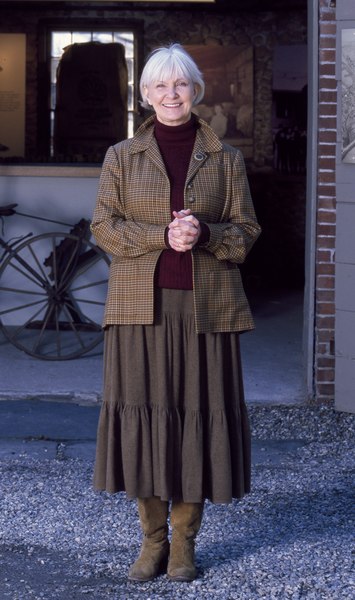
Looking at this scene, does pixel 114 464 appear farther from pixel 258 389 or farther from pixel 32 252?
pixel 32 252

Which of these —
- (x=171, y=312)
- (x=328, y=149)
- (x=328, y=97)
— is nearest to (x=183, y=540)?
(x=171, y=312)

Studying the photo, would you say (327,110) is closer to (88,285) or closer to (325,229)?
(325,229)

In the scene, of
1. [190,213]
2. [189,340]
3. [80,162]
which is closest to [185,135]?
[190,213]

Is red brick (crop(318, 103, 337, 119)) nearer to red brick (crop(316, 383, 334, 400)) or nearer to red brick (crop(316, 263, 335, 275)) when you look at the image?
red brick (crop(316, 263, 335, 275))

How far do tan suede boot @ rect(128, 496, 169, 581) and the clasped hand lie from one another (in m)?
0.89

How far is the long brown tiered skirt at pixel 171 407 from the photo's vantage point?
3.97 metres

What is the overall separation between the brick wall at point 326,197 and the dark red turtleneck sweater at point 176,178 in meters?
2.62

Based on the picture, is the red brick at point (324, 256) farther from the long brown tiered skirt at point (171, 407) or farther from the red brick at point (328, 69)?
the long brown tiered skirt at point (171, 407)

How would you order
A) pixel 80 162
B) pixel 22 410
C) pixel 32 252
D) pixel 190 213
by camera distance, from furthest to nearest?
pixel 80 162 → pixel 32 252 → pixel 22 410 → pixel 190 213

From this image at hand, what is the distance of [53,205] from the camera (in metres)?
8.58

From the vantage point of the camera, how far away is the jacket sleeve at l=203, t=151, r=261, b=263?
3965 millimetres

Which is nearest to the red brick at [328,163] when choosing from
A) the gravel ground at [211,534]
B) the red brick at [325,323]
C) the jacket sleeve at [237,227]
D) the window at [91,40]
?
the red brick at [325,323]

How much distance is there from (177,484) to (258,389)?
3085 mm

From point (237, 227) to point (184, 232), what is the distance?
1.04ft
